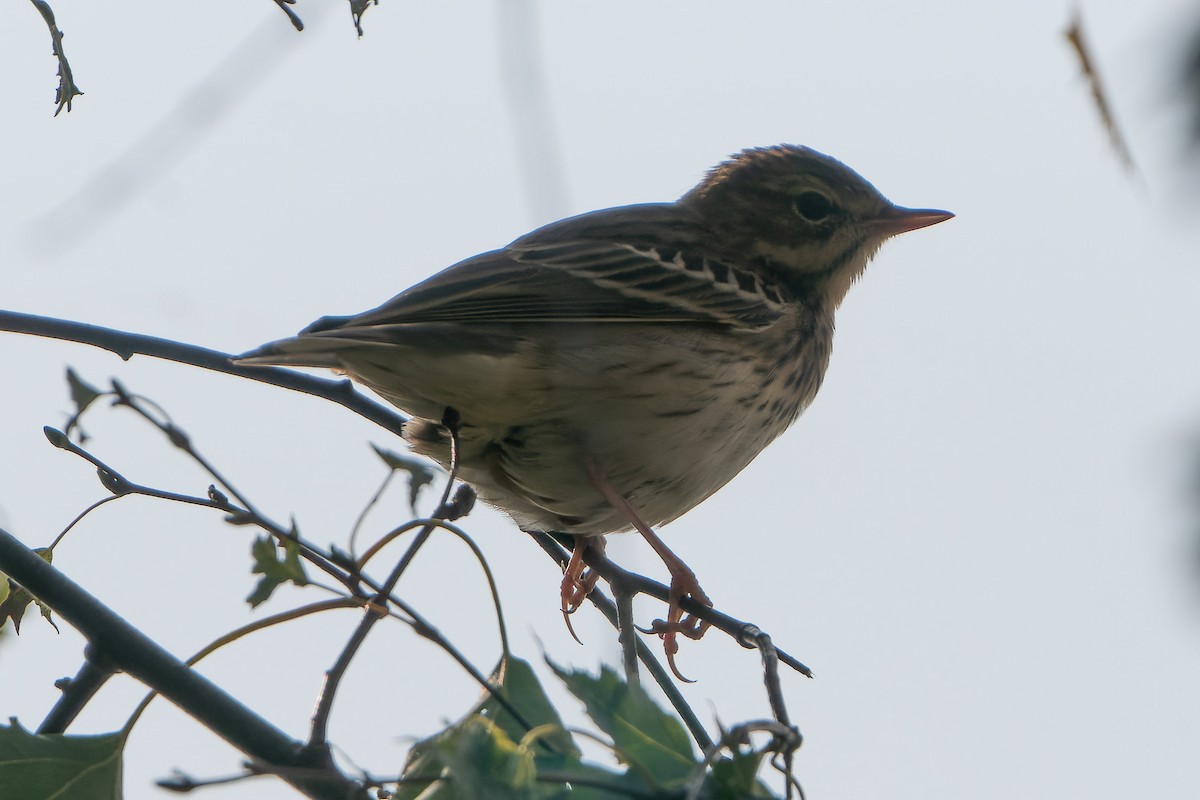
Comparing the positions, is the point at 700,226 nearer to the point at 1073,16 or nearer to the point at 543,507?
the point at 543,507

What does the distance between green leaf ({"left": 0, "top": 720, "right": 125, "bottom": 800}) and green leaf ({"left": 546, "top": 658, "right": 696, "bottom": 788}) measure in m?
1.34

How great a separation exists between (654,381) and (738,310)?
2.73 feet

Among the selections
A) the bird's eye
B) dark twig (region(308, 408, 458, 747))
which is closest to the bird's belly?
the bird's eye

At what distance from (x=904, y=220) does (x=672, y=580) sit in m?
2.57

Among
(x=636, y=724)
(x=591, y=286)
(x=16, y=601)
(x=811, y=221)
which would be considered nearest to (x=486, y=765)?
(x=636, y=724)

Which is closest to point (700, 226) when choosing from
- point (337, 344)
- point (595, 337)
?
point (595, 337)

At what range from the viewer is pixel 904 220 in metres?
6.91

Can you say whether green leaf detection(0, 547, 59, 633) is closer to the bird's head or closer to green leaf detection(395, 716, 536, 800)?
green leaf detection(395, 716, 536, 800)

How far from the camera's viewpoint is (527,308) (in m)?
5.38

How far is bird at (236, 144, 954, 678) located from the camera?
5.05 meters

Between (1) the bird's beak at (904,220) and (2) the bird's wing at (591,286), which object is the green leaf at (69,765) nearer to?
(2) the bird's wing at (591,286)

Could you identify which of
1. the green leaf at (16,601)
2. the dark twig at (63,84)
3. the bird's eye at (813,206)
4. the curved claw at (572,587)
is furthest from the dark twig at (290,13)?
the bird's eye at (813,206)

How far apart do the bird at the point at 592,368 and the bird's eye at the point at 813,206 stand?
0.52m

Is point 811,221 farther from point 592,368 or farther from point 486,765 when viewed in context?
point 486,765
